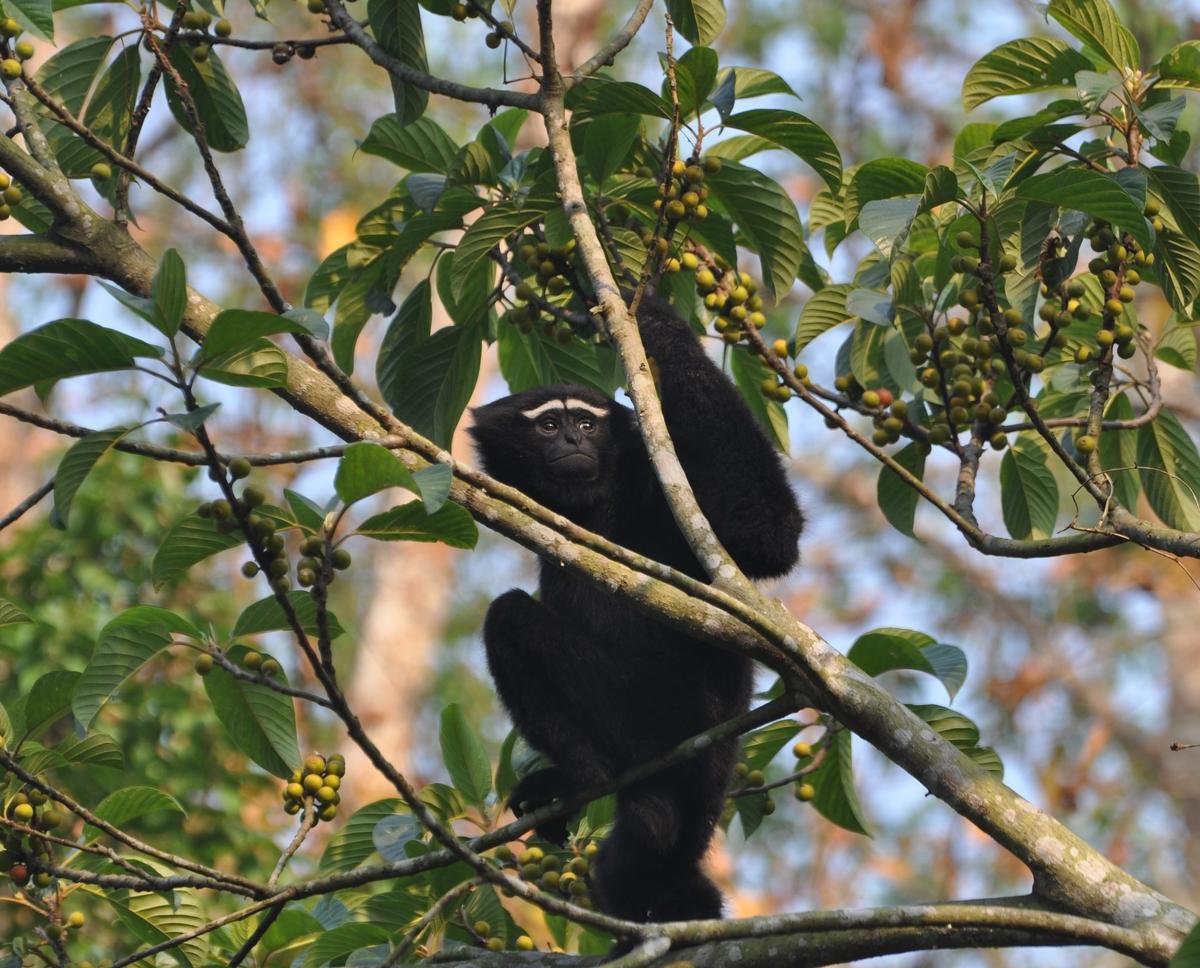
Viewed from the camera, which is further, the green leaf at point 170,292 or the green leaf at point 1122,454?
the green leaf at point 1122,454

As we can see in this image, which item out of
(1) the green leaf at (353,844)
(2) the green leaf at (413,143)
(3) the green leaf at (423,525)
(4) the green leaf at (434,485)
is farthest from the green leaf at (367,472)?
(2) the green leaf at (413,143)

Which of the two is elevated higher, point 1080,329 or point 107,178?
point 1080,329

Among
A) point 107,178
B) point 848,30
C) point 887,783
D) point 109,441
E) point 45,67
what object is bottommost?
point 109,441

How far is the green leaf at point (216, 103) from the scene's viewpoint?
455 cm

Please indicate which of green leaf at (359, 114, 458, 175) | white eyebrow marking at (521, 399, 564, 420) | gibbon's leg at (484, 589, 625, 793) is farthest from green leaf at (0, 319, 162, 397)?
white eyebrow marking at (521, 399, 564, 420)

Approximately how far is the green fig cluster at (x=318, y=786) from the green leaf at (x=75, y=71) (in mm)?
2305

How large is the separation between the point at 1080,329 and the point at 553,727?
2184 mm

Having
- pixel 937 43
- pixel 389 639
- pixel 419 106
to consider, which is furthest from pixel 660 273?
pixel 937 43

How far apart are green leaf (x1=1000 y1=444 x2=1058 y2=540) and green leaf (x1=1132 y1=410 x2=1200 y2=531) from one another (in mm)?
311

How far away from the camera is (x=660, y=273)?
13.0ft

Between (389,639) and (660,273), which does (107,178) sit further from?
(389,639)

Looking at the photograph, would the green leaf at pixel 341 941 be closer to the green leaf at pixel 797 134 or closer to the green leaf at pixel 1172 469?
the green leaf at pixel 797 134

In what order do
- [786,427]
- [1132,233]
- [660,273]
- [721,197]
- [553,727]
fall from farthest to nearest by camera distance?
[786,427], [553,727], [721,197], [660,273], [1132,233]

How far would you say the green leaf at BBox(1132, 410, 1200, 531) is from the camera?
4438 mm
